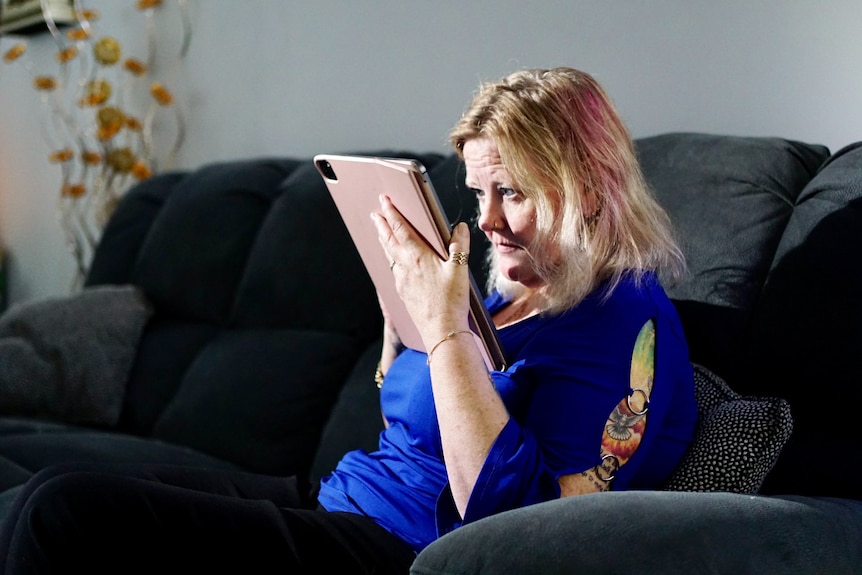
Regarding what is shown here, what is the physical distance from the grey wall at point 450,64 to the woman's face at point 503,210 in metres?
0.69

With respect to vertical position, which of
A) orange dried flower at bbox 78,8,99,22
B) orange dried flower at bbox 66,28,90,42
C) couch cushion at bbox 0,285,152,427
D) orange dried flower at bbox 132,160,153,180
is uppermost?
orange dried flower at bbox 78,8,99,22

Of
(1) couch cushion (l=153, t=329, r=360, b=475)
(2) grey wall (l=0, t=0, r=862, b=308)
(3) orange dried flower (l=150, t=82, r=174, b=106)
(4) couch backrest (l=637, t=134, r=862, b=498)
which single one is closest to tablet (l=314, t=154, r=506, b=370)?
(4) couch backrest (l=637, t=134, r=862, b=498)

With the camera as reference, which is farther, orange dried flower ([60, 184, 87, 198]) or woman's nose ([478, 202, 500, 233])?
orange dried flower ([60, 184, 87, 198])

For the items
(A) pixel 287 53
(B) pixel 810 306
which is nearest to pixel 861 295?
(B) pixel 810 306

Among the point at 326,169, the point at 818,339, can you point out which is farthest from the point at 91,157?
the point at 818,339

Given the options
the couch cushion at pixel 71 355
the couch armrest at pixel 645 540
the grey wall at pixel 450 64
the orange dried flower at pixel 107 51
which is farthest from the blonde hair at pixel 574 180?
the orange dried flower at pixel 107 51

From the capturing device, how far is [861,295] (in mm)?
1343

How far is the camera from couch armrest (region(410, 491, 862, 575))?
905mm

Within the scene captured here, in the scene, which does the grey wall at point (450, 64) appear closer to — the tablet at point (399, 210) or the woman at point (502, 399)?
the woman at point (502, 399)

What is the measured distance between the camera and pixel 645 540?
3.01 feet

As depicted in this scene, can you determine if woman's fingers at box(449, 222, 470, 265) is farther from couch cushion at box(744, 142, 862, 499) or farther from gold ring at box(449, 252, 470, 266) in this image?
couch cushion at box(744, 142, 862, 499)

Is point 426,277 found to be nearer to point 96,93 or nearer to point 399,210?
point 399,210

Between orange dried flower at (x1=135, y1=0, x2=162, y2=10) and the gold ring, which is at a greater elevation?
orange dried flower at (x1=135, y1=0, x2=162, y2=10)

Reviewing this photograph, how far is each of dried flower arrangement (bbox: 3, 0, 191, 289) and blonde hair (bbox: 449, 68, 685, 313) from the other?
2115mm
